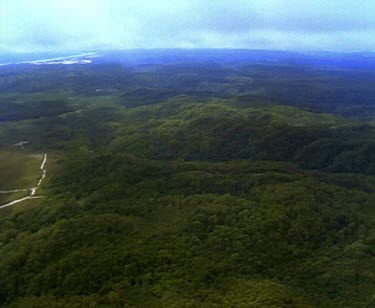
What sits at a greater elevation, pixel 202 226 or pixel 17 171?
pixel 202 226

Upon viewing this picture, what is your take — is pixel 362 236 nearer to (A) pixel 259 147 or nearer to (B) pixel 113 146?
(A) pixel 259 147

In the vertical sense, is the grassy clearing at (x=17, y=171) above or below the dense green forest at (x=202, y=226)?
below

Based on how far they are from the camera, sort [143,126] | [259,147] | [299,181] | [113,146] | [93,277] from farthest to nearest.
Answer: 1. [143,126]
2. [113,146]
3. [259,147]
4. [299,181]
5. [93,277]

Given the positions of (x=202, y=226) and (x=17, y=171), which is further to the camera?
(x=17, y=171)

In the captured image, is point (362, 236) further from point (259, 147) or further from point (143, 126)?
point (143, 126)

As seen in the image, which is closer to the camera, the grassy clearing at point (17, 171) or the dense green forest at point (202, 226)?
the dense green forest at point (202, 226)

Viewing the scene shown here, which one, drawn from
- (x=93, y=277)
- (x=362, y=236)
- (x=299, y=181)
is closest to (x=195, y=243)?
(x=93, y=277)

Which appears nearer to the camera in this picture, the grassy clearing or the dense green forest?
the dense green forest

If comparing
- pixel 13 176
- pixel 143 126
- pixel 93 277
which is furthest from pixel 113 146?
pixel 93 277

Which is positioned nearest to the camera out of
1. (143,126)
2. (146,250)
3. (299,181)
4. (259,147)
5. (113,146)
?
(146,250)

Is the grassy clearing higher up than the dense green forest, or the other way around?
the dense green forest

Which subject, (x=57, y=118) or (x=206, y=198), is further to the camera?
(x=57, y=118)
